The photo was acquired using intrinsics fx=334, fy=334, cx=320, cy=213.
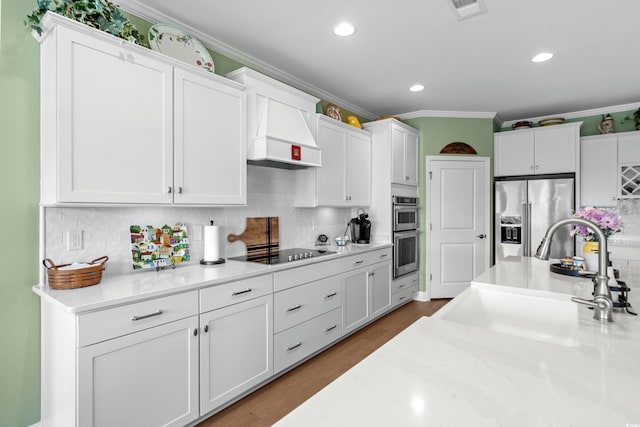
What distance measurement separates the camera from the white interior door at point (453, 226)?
470 cm

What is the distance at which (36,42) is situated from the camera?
1.83m

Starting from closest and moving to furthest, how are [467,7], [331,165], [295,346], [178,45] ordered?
[467,7], [178,45], [295,346], [331,165]

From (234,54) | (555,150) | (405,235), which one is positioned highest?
(234,54)

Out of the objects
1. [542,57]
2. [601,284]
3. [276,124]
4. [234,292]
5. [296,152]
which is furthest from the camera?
[542,57]

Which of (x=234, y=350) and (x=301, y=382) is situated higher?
(x=234, y=350)

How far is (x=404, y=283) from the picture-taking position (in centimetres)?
439

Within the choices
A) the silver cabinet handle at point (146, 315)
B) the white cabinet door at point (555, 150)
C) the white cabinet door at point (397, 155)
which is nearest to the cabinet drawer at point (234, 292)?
the silver cabinet handle at point (146, 315)

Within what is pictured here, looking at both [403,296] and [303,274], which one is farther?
[403,296]

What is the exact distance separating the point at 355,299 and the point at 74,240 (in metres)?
2.43

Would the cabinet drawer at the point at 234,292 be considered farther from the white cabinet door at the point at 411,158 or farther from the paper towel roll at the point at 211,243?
the white cabinet door at the point at 411,158

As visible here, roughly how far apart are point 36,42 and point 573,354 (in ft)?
9.04

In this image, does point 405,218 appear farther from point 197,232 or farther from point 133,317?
point 133,317

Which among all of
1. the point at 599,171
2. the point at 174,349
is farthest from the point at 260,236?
the point at 599,171

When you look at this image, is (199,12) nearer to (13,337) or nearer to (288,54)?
(288,54)
